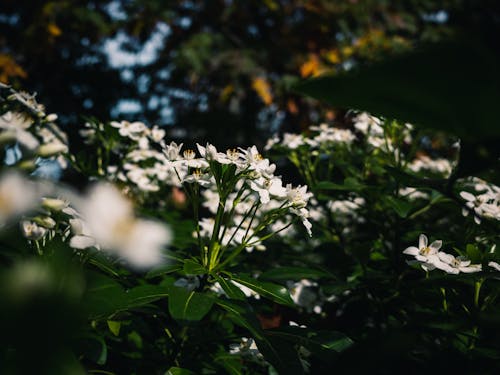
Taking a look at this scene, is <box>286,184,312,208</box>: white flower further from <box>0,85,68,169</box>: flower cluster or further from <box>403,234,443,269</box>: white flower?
<box>0,85,68,169</box>: flower cluster

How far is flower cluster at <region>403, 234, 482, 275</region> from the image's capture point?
1.01m

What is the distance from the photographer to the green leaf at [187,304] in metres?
0.79

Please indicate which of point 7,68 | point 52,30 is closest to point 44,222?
point 7,68

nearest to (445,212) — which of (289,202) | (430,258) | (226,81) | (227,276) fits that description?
(430,258)

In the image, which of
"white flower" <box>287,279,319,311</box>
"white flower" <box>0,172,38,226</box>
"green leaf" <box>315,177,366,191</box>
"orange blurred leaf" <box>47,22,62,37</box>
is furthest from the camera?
"orange blurred leaf" <box>47,22,62,37</box>

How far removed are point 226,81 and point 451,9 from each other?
4.05 m

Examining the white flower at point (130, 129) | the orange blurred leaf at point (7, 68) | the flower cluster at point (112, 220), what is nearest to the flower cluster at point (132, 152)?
the white flower at point (130, 129)

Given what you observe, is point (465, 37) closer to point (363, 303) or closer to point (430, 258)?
point (430, 258)

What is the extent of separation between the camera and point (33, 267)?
1.49 ft

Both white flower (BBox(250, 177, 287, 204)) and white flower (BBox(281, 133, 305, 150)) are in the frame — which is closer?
white flower (BBox(250, 177, 287, 204))

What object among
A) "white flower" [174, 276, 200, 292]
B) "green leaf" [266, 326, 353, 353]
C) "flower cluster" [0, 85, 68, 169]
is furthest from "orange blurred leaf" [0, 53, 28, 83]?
"green leaf" [266, 326, 353, 353]

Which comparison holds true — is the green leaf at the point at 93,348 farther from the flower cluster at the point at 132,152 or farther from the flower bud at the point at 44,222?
the flower cluster at the point at 132,152

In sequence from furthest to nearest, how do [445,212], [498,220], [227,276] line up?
[445,212], [498,220], [227,276]

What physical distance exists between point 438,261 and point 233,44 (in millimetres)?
5772
